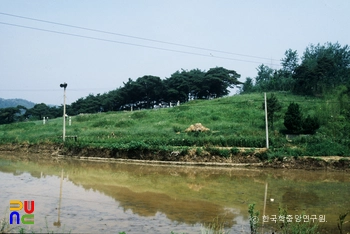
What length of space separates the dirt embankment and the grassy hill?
0.38 meters

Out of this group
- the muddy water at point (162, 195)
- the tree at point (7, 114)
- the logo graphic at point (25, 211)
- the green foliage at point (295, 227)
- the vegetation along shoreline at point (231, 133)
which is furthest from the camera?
the tree at point (7, 114)

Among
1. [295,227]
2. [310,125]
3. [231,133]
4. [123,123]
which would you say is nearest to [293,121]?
[310,125]

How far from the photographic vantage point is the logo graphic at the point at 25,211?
360 inches

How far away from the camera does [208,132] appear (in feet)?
96.0

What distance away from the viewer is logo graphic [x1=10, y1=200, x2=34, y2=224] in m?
9.14

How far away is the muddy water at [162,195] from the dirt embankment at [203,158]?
1127 millimetres

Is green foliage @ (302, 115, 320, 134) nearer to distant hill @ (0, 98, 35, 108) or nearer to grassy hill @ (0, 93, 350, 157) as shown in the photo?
grassy hill @ (0, 93, 350, 157)

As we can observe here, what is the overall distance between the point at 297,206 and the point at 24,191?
10.0m

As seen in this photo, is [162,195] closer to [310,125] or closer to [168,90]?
[310,125]

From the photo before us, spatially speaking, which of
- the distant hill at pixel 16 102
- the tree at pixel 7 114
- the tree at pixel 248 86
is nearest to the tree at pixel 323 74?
the tree at pixel 248 86

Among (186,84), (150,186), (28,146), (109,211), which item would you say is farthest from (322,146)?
(186,84)

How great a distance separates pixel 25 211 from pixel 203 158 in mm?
15291

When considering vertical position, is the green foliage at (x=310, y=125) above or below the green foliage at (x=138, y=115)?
below

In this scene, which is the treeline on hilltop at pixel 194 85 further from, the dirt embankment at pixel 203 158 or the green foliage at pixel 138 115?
the dirt embankment at pixel 203 158
